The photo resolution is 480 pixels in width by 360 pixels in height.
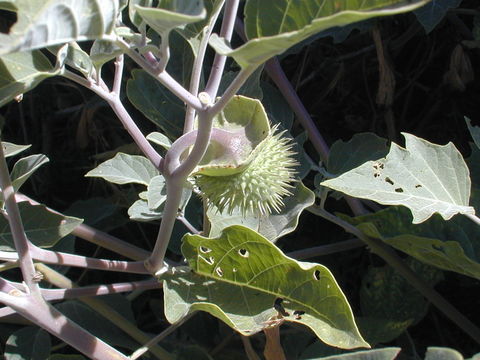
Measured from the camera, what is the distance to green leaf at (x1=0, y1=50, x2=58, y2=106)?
31.7 inches

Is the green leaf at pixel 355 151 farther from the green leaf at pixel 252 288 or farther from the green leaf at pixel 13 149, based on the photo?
the green leaf at pixel 13 149

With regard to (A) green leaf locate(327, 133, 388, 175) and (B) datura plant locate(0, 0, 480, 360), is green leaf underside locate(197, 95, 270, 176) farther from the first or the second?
(A) green leaf locate(327, 133, 388, 175)

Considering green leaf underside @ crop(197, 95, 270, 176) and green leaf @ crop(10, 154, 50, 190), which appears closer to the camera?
green leaf underside @ crop(197, 95, 270, 176)

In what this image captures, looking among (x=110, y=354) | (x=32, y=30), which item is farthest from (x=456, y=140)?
(x=32, y=30)

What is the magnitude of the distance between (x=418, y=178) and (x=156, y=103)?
21.5 inches

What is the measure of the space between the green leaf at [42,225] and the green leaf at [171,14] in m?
0.54

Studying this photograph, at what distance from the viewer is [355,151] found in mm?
1377

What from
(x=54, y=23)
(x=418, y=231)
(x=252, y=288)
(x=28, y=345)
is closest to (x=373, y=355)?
(x=252, y=288)

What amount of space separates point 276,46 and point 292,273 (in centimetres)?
48

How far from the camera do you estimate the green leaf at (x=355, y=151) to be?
137cm

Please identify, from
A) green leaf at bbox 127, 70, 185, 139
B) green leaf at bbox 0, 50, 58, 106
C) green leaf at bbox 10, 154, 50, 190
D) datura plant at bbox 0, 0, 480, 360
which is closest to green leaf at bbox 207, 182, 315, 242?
datura plant at bbox 0, 0, 480, 360

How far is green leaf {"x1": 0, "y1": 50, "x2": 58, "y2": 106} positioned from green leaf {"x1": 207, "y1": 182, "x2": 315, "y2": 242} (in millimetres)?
438

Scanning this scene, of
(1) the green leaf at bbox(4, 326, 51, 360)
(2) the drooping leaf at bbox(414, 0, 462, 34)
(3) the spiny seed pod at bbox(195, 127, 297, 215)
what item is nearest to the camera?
(3) the spiny seed pod at bbox(195, 127, 297, 215)

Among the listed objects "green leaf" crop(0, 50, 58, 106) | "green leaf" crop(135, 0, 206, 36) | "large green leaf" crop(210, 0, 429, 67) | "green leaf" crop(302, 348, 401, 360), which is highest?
"green leaf" crop(135, 0, 206, 36)
